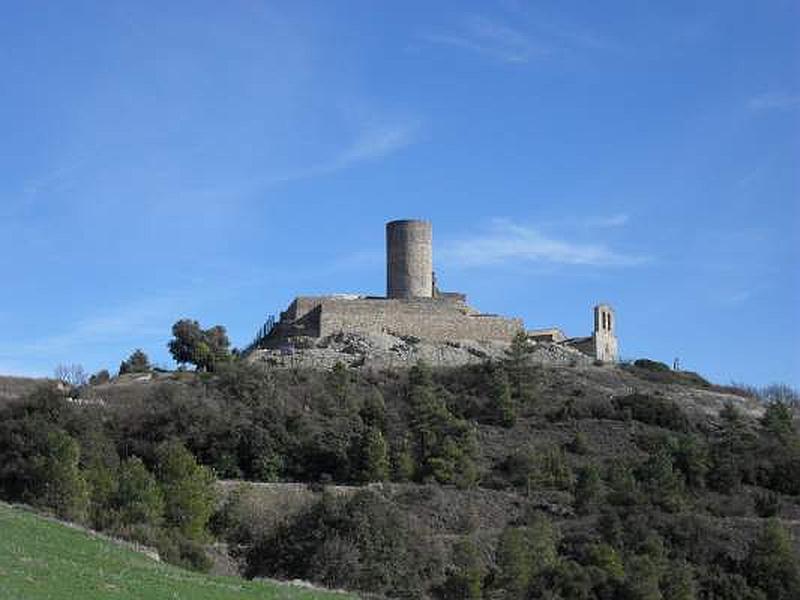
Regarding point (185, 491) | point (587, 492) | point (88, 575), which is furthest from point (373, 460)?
point (88, 575)

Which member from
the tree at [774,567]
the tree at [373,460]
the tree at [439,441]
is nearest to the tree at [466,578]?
the tree at [774,567]

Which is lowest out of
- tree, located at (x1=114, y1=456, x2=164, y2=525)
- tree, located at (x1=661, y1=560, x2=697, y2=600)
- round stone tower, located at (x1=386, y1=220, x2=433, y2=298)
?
tree, located at (x1=661, y1=560, x2=697, y2=600)

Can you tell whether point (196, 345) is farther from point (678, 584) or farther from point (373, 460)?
point (678, 584)

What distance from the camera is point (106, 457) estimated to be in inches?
1603

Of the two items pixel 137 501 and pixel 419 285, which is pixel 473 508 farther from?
pixel 419 285

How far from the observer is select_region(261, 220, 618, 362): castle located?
184 ft

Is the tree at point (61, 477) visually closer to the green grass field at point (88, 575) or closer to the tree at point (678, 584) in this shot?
the green grass field at point (88, 575)

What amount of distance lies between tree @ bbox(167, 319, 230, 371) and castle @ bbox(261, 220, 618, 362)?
91.3 inches

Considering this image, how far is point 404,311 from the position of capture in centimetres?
5647

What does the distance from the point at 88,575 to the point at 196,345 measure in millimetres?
39869

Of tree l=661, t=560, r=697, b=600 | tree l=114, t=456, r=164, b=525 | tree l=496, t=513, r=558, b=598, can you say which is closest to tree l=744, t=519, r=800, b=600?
tree l=661, t=560, r=697, b=600

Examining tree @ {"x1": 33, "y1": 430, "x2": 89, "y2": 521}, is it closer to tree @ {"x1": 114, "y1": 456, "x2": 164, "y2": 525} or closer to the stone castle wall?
tree @ {"x1": 114, "y1": 456, "x2": 164, "y2": 525}

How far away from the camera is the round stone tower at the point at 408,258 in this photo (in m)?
57.8

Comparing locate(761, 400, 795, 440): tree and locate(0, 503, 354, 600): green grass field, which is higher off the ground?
locate(761, 400, 795, 440): tree
